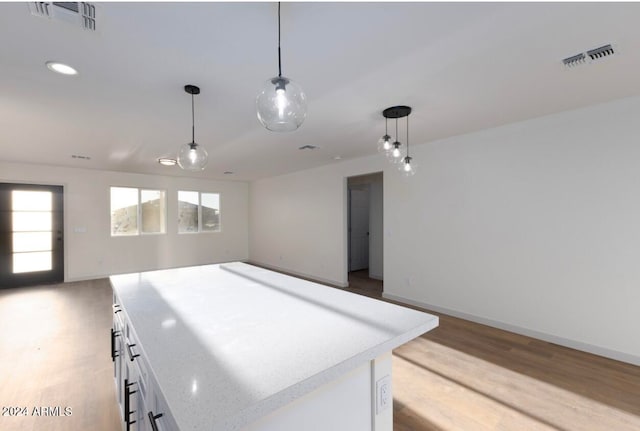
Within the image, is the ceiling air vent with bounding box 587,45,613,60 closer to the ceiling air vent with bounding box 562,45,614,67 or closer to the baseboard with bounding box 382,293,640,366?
the ceiling air vent with bounding box 562,45,614,67

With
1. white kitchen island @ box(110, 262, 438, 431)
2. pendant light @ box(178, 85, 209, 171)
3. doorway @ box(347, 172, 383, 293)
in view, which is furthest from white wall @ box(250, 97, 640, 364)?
pendant light @ box(178, 85, 209, 171)

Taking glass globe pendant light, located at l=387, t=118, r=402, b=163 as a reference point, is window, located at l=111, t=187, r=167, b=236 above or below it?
below

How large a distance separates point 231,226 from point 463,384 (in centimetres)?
715

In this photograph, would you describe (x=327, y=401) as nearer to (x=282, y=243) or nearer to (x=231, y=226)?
(x=282, y=243)

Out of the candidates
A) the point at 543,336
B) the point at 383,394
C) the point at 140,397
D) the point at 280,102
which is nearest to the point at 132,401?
the point at 140,397

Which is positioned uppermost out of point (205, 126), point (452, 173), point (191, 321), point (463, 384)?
point (205, 126)

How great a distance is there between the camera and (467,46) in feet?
6.05

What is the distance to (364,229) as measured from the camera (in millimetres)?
7367

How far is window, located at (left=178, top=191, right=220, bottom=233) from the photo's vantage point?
7488 millimetres

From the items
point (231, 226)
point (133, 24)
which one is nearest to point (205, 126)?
point (133, 24)

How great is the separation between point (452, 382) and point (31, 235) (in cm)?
767

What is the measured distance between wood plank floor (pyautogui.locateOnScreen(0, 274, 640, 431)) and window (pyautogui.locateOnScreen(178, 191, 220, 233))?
161 inches

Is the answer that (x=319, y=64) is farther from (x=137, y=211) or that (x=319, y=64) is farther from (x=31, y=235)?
(x=31, y=235)

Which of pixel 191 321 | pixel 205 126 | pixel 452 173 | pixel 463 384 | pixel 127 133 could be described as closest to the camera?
pixel 191 321
